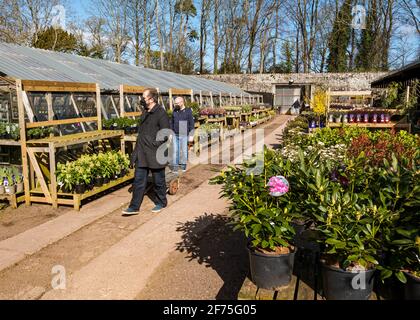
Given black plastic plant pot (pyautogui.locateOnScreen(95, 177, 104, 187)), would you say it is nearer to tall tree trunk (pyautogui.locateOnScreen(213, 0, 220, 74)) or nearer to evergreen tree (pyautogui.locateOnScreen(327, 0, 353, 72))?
tall tree trunk (pyautogui.locateOnScreen(213, 0, 220, 74))

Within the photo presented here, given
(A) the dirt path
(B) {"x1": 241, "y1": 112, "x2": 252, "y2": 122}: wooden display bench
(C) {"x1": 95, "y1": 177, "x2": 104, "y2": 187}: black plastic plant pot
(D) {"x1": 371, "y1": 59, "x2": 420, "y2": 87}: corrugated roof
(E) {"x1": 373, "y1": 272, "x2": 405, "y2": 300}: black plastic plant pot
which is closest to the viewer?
(E) {"x1": 373, "y1": 272, "x2": 405, "y2": 300}: black plastic plant pot

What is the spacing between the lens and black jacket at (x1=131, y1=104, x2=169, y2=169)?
16.1 feet

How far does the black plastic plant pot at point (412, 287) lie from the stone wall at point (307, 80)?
88.7 feet

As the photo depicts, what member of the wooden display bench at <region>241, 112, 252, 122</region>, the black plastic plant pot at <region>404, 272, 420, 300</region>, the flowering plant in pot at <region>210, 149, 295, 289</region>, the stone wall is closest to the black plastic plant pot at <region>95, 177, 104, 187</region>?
the flowering plant in pot at <region>210, 149, 295, 289</region>

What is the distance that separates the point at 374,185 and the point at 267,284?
1105mm

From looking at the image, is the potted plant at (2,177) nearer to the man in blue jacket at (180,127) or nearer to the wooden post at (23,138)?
the wooden post at (23,138)

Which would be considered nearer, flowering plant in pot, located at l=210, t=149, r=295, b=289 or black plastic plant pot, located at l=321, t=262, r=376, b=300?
black plastic plant pot, located at l=321, t=262, r=376, b=300

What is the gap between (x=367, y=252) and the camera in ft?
7.45

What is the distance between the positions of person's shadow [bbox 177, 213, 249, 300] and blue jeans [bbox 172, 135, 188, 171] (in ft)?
8.66

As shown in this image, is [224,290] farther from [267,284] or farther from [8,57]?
[8,57]

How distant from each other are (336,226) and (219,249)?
5.99 feet

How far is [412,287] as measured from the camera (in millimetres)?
2201

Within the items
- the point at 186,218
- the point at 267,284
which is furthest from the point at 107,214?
the point at 267,284

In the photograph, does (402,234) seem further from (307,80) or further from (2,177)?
(307,80)
